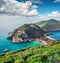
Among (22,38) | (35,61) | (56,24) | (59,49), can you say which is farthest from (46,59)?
(56,24)

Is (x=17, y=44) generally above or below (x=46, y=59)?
below

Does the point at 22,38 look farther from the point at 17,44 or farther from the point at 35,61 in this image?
the point at 35,61

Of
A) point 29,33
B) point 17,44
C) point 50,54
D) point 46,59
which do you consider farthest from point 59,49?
point 29,33

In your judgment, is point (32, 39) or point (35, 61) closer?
point (35, 61)

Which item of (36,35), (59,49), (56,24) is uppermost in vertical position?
(59,49)

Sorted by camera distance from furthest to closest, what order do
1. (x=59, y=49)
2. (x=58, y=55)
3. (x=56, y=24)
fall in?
(x=56, y=24) < (x=59, y=49) < (x=58, y=55)

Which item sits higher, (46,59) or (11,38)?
(46,59)

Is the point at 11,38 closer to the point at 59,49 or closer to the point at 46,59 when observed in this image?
the point at 59,49

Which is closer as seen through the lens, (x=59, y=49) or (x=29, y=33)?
(x=59, y=49)

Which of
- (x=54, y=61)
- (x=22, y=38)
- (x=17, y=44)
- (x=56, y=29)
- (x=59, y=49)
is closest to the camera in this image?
(x=54, y=61)
